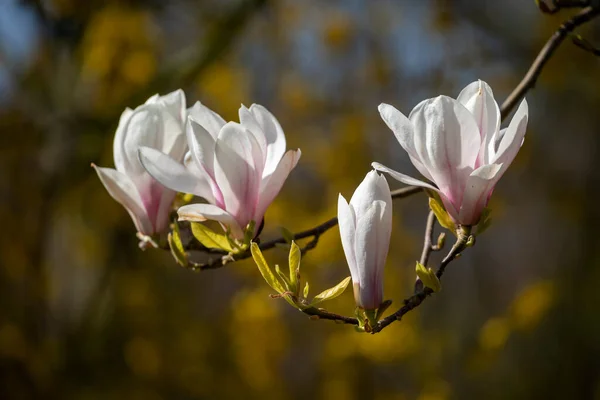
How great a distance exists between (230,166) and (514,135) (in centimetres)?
18

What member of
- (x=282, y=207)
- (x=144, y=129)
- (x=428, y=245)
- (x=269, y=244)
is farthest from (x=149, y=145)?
(x=282, y=207)

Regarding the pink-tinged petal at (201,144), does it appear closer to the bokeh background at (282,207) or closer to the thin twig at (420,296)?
the thin twig at (420,296)

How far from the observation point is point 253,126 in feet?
1.39

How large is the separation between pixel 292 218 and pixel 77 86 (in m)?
0.60

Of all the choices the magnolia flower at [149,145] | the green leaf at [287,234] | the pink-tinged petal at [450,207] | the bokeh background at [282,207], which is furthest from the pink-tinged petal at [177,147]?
the bokeh background at [282,207]

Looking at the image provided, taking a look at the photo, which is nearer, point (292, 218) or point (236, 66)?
point (292, 218)

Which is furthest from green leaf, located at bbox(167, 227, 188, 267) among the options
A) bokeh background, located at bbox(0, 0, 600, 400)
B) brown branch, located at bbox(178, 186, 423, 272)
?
bokeh background, located at bbox(0, 0, 600, 400)

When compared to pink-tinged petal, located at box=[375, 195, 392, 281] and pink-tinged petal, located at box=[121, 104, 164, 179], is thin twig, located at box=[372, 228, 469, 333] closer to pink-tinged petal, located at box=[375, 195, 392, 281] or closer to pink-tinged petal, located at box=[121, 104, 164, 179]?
pink-tinged petal, located at box=[375, 195, 392, 281]

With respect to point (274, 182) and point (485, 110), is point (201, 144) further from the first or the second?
point (485, 110)

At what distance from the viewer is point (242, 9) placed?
38.7 inches

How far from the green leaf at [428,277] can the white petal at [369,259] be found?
0.03m

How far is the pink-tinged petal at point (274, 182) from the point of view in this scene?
1.40ft

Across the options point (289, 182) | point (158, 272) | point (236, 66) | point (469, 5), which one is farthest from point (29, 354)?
point (469, 5)

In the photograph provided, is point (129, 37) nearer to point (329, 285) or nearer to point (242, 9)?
point (242, 9)
